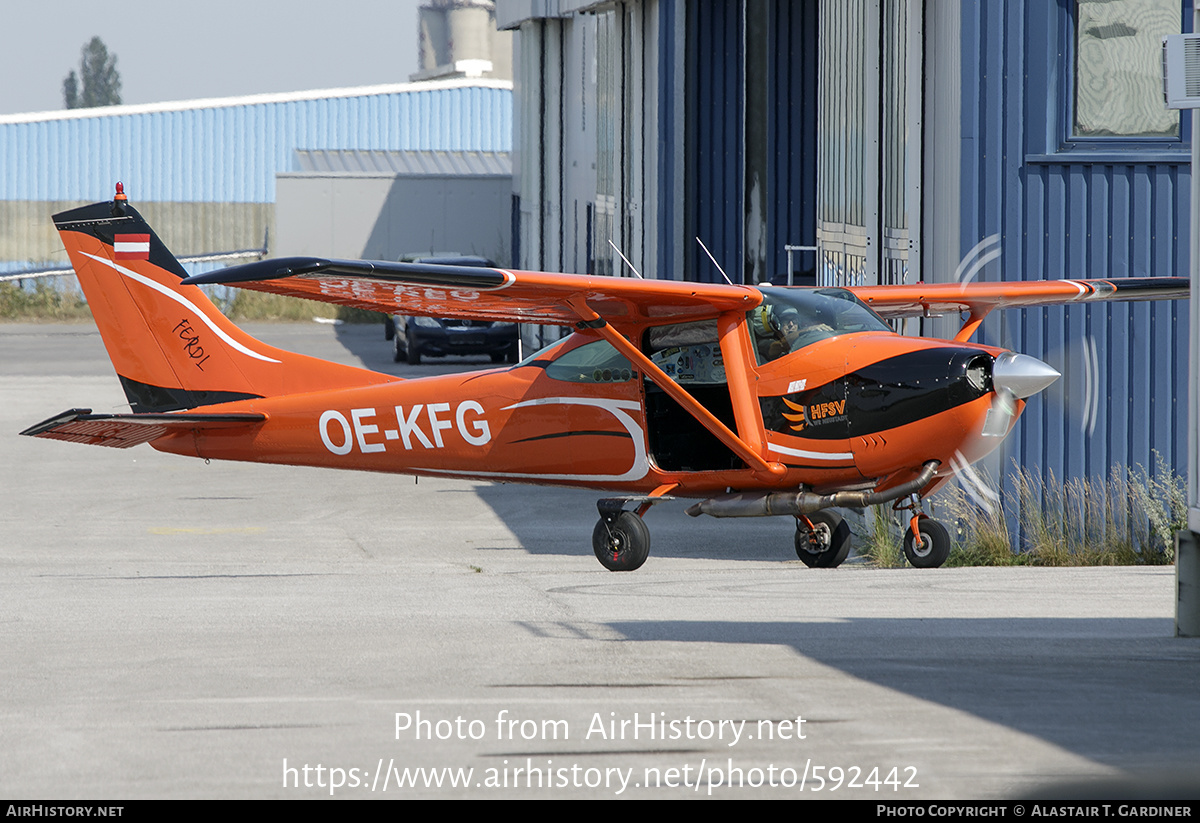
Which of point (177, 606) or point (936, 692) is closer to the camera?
point (936, 692)

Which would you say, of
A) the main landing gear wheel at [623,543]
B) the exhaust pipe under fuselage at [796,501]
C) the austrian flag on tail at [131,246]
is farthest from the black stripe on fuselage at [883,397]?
the austrian flag on tail at [131,246]

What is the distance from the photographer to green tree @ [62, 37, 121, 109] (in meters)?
140

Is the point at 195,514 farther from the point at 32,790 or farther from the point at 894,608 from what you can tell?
the point at 32,790

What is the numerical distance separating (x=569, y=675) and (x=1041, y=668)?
213 centimetres

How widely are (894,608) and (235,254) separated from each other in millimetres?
39683

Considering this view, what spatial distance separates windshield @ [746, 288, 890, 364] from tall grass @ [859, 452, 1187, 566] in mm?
2419

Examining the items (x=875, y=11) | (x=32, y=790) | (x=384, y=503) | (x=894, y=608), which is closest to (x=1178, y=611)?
(x=894, y=608)

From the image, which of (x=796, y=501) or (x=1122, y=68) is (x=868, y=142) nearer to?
(x=1122, y=68)

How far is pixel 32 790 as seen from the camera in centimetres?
515

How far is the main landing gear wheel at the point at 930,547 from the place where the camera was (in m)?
10.9

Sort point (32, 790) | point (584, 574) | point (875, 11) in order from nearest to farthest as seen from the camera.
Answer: point (32, 790), point (584, 574), point (875, 11)

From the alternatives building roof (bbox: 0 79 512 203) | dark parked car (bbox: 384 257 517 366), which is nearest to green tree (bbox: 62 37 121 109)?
building roof (bbox: 0 79 512 203)

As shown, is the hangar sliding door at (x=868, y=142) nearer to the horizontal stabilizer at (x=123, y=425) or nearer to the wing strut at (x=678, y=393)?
the wing strut at (x=678, y=393)

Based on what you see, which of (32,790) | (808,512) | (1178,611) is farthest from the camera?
(808,512)
